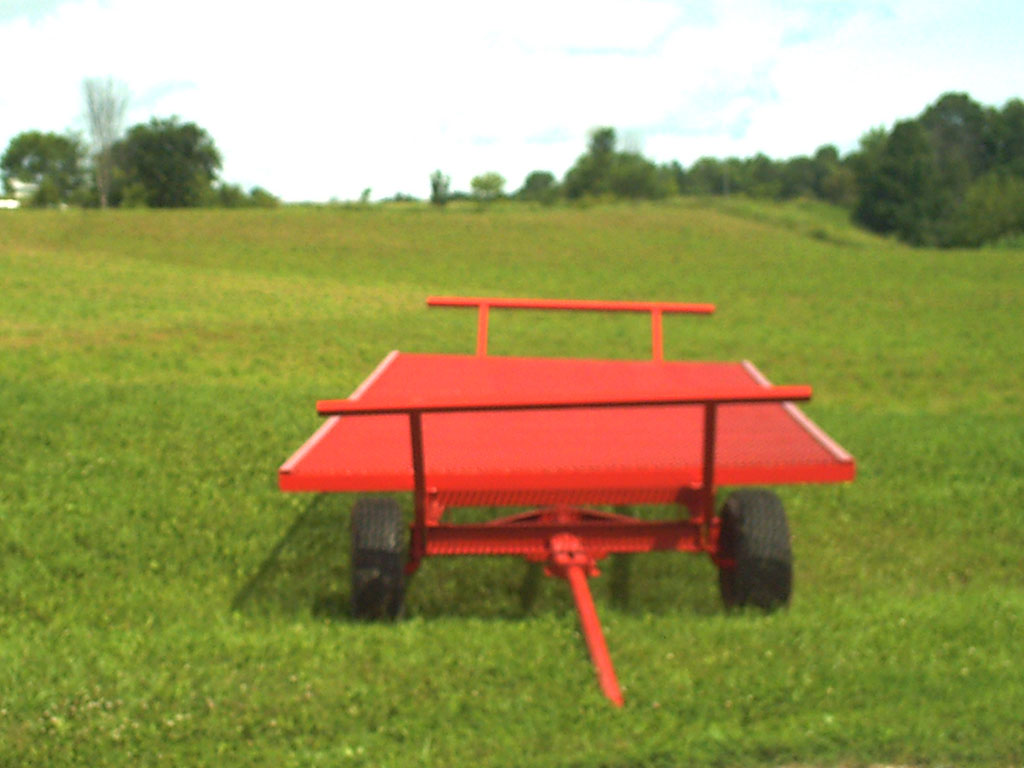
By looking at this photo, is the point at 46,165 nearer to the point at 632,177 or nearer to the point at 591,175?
the point at 591,175

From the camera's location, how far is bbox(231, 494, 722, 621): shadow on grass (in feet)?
17.3

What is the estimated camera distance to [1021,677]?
13.0 ft

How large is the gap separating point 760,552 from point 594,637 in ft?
2.92

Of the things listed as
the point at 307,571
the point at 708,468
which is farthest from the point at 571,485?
the point at 307,571

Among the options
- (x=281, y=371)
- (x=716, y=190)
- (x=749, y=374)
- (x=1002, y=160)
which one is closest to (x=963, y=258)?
(x=281, y=371)

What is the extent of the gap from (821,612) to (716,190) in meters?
122

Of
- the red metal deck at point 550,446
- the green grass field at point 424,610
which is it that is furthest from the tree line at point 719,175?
the red metal deck at point 550,446

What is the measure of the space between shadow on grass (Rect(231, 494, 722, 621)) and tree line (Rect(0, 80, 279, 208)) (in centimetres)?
5191

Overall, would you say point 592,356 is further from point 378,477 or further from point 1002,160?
point 1002,160

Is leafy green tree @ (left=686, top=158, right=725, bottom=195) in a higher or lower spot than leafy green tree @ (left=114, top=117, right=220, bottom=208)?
lower

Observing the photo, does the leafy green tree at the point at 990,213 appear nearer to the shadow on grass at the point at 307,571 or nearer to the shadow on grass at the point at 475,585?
the shadow on grass at the point at 307,571

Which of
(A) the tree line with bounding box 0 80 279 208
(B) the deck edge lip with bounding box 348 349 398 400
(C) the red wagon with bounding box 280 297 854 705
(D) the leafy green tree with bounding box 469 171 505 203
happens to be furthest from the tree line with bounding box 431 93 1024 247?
(C) the red wagon with bounding box 280 297 854 705

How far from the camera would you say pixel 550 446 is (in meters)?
5.41

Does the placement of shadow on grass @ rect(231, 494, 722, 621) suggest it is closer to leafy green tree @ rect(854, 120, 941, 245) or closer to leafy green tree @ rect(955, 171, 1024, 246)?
leafy green tree @ rect(955, 171, 1024, 246)
